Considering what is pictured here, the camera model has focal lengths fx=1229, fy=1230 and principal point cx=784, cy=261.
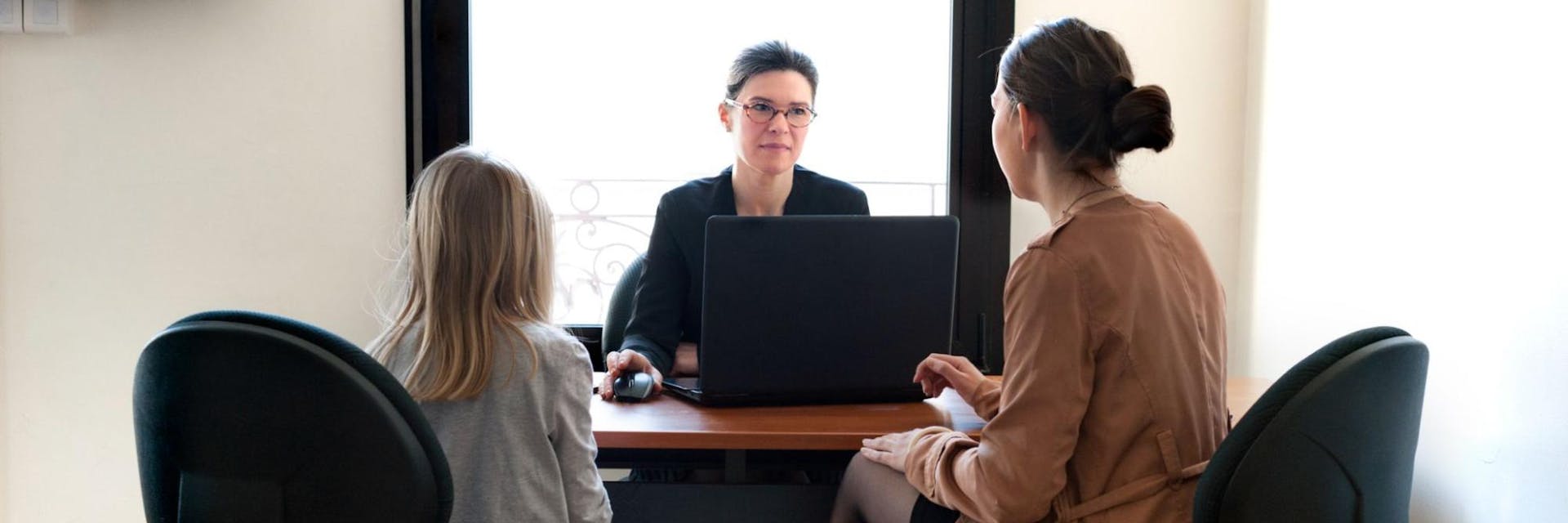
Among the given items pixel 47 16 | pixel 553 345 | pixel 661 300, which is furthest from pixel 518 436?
pixel 47 16

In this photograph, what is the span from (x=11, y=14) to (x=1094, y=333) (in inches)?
93.0

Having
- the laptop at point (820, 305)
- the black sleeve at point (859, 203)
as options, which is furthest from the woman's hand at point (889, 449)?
the black sleeve at point (859, 203)

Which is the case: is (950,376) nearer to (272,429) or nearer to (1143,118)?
(1143,118)

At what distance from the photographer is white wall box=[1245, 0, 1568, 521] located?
1618 mm

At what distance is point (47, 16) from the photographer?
2562 mm

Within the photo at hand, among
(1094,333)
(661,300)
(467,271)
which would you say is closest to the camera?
(1094,333)

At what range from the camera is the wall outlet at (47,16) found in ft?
8.39

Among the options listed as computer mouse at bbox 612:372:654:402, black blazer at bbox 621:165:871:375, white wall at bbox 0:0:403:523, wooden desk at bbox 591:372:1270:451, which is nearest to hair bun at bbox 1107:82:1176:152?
wooden desk at bbox 591:372:1270:451

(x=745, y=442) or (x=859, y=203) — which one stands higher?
(x=859, y=203)

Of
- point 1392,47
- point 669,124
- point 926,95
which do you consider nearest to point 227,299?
point 669,124

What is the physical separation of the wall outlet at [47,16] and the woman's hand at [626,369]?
1.49m

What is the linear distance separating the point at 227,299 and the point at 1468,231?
7.91ft

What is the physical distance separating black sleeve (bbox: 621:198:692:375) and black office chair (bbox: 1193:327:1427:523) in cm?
112

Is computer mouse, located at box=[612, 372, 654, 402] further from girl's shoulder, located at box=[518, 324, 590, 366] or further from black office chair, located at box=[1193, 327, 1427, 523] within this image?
black office chair, located at box=[1193, 327, 1427, 523]
